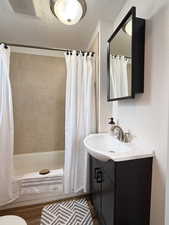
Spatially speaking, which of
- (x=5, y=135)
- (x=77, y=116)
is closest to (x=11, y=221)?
(x=5, y=135)

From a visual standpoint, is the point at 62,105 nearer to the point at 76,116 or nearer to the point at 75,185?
the point at 76,116

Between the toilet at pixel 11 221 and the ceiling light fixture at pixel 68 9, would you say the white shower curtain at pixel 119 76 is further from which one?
the toilet at pixel 11 221

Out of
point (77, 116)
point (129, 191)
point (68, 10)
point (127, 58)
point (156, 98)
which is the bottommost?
point (129, 191)

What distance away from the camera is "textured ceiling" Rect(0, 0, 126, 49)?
130cm

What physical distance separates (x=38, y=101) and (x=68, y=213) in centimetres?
171

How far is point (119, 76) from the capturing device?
1.34 metres

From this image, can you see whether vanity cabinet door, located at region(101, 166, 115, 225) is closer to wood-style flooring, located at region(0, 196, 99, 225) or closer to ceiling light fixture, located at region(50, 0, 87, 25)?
wood-style flooring, located at region(0, 196, 99, 225)

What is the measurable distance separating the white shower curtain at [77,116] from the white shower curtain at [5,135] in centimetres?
66

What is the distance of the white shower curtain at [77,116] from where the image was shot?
1617mm

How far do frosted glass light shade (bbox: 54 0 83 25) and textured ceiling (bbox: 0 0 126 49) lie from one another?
22 cm

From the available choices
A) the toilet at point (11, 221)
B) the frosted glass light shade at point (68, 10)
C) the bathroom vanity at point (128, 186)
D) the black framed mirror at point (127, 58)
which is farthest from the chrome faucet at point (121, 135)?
the frosted glass light shade at point (68, 10)

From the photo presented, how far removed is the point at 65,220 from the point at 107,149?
0.88 m

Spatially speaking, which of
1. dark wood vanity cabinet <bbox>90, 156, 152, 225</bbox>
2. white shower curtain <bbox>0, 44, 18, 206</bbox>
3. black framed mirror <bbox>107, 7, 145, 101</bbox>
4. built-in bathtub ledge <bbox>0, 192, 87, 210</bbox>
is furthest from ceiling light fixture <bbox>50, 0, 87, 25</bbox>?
built-in bathtub ledge <bbox>0, 192, 87, 210</bbox>

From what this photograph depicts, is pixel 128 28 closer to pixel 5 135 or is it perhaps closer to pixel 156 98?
Answer: pixel 156 98
